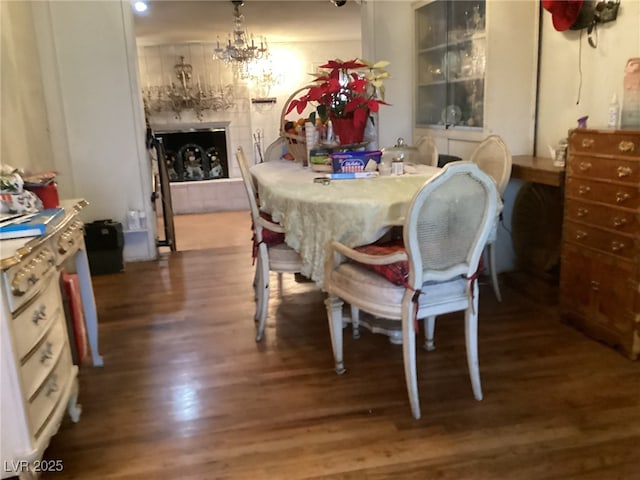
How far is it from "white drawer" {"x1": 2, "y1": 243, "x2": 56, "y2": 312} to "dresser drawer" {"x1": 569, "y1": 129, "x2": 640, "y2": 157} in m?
2.36

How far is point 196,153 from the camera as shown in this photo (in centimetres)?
771

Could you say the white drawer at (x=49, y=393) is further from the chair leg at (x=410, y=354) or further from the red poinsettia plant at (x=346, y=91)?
the red poinsettia plant at (x=346, y=91)

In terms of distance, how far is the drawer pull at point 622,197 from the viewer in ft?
7.79

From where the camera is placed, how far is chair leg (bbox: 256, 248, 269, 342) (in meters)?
2.70

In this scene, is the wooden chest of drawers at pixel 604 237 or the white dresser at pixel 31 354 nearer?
the white dresser at pixel 31 354

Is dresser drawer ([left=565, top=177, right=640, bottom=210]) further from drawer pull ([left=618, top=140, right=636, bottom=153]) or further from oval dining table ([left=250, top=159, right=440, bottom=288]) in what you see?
oval dining table ([left=250, top=159, right=440, bottom=288])

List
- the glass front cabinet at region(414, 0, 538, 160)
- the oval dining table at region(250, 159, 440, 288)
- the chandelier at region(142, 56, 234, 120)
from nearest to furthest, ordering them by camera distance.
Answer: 1. the oval dining table at region(250, 159, 440, 288)
2. the glass front cabinet at region(414, 0, 538, 160)
3. the chandelier at region(142, 56, 234, 120)

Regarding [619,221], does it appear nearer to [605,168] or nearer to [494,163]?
[605,168]

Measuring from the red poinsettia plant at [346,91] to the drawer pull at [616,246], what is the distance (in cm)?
125

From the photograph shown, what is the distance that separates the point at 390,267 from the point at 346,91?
101 cm

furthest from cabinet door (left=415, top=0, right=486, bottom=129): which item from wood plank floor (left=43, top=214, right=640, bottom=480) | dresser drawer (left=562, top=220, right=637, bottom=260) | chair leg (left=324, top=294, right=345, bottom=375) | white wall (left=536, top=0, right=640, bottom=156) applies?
chair leg (left=324, top=294, right=345, bottom=375)

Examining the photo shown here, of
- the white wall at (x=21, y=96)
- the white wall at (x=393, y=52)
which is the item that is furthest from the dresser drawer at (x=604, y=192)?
the white wall at (x=21, y=96)

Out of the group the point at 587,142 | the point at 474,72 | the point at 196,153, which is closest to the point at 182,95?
the point at 196,153

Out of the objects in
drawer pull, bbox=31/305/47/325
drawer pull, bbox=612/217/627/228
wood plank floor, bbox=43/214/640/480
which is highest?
drawer pull, bbox=612/217/627/228
